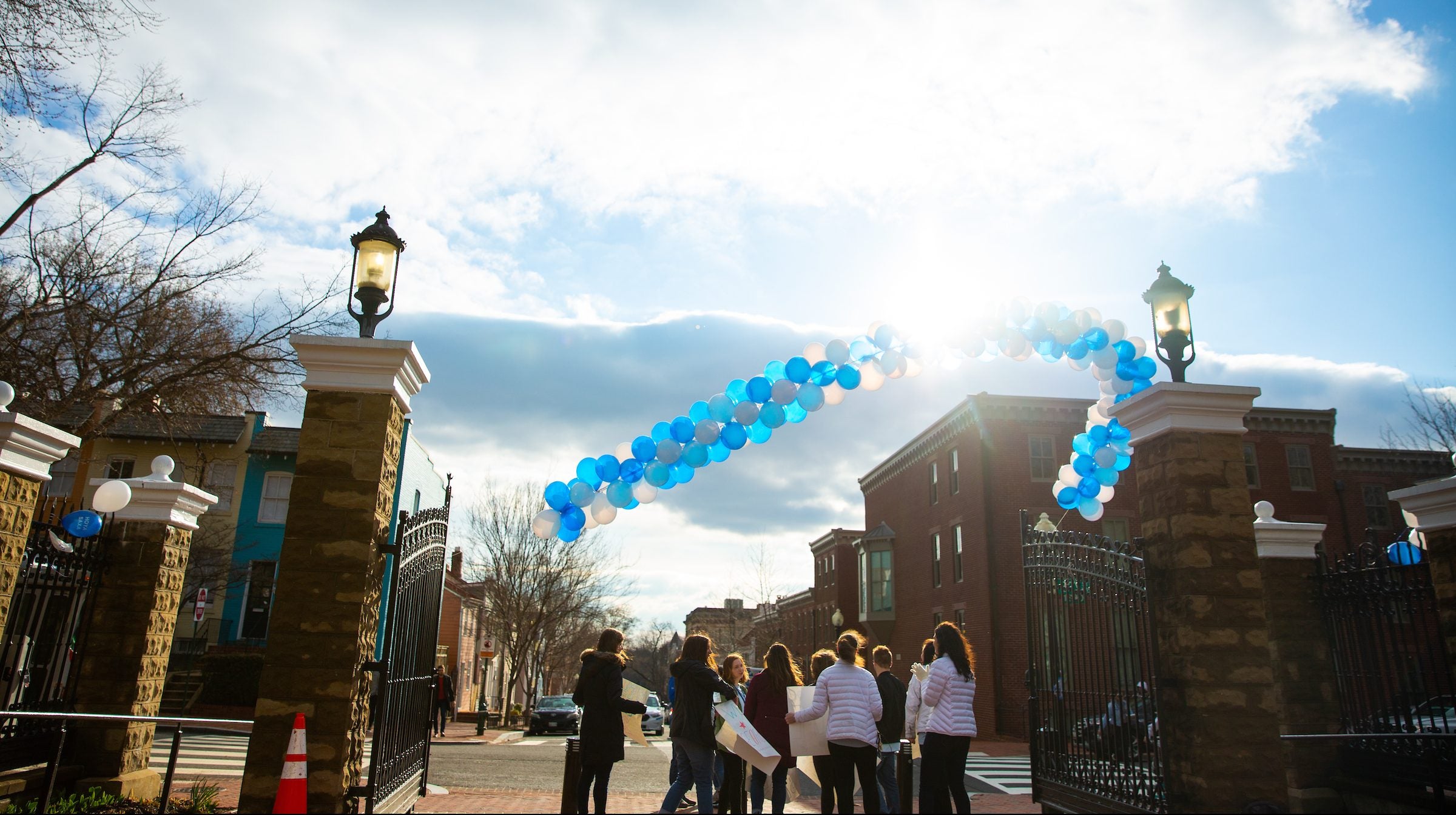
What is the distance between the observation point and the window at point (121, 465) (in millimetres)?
27578

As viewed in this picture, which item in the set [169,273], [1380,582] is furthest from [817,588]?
[1380,582]

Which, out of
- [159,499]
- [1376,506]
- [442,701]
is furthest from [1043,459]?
[159,499]

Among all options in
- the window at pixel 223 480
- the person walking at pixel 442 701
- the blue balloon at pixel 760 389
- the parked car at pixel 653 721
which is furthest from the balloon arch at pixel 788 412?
the window at pixel 223 480

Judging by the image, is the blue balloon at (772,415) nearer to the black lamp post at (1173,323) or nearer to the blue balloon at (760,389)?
the blue balloon at (760,389)

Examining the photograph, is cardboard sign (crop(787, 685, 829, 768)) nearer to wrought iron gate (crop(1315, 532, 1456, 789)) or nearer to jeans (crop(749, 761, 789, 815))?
jeans (crop(749, 761, 789, 815))

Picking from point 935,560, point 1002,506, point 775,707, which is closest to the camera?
point 775,707

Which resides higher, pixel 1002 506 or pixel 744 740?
pixel 1002 506

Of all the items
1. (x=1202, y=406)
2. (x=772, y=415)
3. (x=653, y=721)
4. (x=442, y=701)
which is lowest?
(x=653, y=721)

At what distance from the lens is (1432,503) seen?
6.76m

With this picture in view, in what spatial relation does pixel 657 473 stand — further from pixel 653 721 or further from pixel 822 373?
pixel 653 721

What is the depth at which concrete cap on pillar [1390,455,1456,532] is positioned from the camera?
661cm

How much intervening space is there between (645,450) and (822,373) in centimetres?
177

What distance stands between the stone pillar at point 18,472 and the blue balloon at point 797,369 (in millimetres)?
5482

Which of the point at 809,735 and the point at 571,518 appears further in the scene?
the point at 571,518
